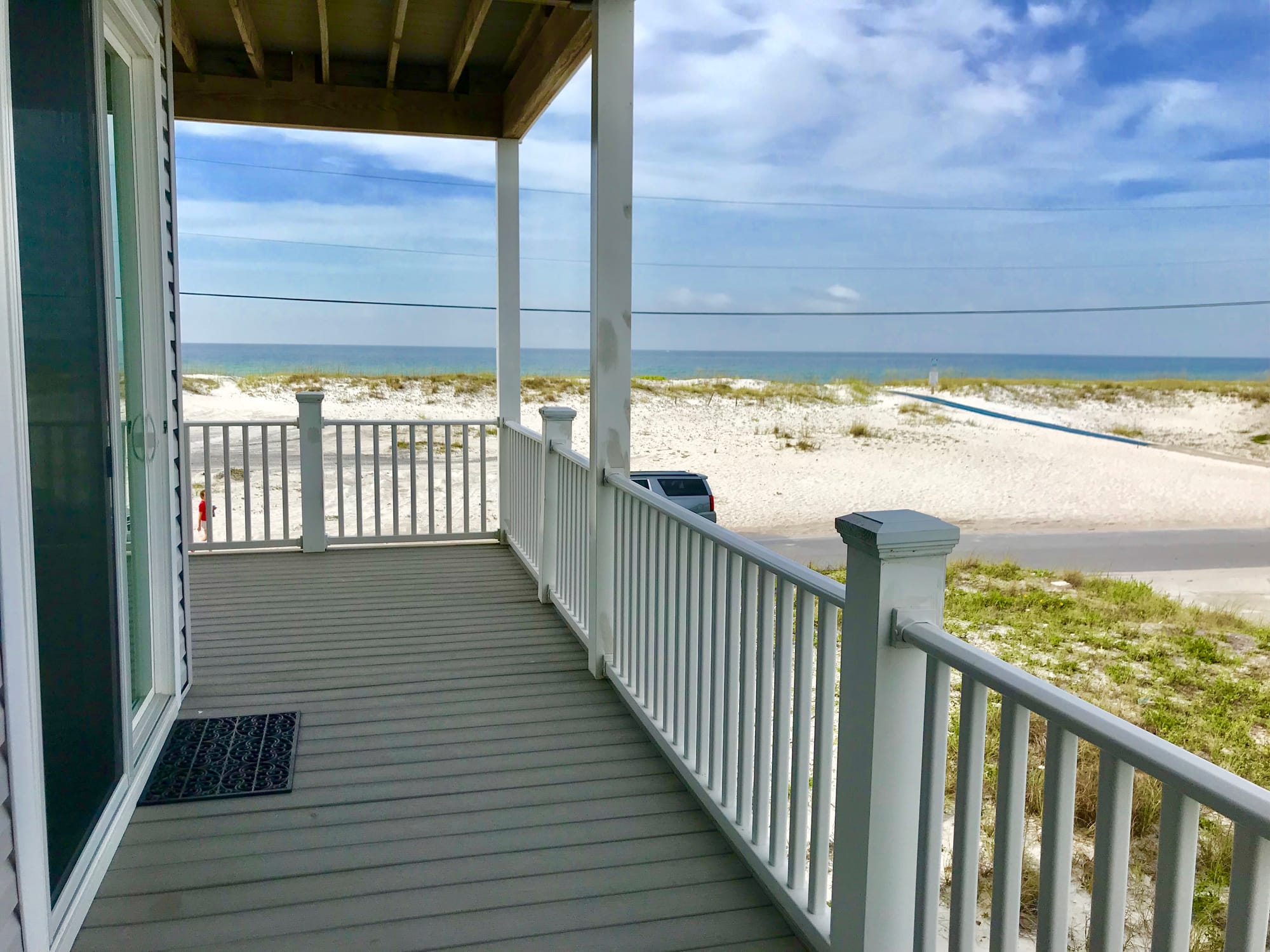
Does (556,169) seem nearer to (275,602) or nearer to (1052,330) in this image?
(1052,330)

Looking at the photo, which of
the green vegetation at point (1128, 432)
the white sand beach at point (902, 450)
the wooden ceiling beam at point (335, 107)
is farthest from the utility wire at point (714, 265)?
the wooden ceiling beam at point (335, 107)

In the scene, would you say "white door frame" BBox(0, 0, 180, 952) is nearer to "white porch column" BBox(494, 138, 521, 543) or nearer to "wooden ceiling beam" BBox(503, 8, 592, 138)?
"wooden ceiling beam" BBox(503, 8, 592, 138)

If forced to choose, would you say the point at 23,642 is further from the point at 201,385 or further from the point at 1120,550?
the point at 201,385

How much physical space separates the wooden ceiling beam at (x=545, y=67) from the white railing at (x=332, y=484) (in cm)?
180

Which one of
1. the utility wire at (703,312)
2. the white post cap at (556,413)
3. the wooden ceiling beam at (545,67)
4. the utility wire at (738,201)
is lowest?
the white post cap at (556,413)

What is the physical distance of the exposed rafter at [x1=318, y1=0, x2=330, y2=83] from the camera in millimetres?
3952

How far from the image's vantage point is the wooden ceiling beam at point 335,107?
504 cm

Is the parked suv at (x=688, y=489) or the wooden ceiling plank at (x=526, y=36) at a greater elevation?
the wooden ceiling plank at (x=526, y=36)

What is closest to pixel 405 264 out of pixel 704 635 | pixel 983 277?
pixel 983 277

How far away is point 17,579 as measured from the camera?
1479 mm

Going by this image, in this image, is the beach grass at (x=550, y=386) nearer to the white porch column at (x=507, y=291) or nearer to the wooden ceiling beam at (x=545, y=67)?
the white porch column at (x=507, y=291)

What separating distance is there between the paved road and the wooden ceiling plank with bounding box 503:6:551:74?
5.67 metres

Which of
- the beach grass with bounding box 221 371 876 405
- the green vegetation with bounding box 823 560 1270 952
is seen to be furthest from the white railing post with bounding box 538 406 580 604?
the beach grass with bounding box 221 371 876 405

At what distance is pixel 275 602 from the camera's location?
450 centimetres
